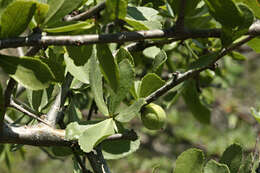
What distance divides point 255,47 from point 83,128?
1.24 ft

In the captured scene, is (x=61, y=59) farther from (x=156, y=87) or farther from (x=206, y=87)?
(x=206, y=87)

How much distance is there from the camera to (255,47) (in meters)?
0.72

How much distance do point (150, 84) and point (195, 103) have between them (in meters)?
0.48

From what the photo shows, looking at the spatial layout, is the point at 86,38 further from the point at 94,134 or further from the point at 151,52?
the point at 151,52

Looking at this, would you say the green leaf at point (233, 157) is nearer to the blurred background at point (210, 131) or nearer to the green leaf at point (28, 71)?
the green leaf at point (28, 71)

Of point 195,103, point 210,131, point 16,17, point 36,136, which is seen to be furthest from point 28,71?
point 210,131

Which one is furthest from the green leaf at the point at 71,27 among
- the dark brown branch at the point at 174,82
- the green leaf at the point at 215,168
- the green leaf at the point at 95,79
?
the green leaf at the point at 215,168

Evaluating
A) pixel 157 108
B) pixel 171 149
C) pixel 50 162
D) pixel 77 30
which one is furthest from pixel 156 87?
pixel 50 162

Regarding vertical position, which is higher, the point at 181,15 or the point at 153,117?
the point at 181,15

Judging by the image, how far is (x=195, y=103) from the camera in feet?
3.75

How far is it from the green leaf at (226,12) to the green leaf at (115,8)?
13cm

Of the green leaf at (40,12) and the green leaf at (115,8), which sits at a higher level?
the green leaf at (40,12)

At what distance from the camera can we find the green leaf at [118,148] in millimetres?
736

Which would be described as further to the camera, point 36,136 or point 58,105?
point 58,105
